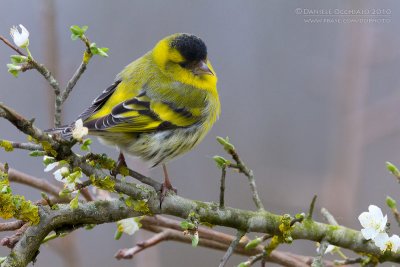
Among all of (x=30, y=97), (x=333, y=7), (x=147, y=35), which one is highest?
(x=333, y=7)

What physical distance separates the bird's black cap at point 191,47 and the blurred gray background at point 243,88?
182 centimetres

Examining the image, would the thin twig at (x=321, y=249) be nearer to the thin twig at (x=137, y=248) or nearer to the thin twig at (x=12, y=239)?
the thin twig at (x=137, y=248)

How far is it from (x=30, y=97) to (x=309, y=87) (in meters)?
3.20

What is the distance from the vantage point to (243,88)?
23.2 ft

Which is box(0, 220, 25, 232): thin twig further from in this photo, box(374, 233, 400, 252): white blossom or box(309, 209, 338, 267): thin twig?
box(374, 233, 400, 252): white blossom

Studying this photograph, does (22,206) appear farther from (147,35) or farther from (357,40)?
(147,35)

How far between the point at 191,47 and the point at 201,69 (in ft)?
0.48

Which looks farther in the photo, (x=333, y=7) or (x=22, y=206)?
(x=333, y=7)

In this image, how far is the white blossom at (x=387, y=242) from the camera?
7.39 feet

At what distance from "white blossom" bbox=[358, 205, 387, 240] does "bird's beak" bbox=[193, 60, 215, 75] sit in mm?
1665

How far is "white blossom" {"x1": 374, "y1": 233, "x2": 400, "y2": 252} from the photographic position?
2252mm

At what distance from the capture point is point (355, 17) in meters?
4.20

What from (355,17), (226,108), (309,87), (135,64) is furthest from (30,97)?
(355,17)

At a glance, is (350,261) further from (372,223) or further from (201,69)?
(201,69)
